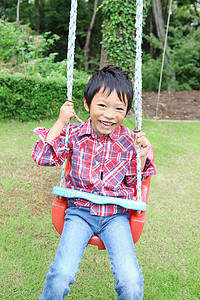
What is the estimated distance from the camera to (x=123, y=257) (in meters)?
1.40

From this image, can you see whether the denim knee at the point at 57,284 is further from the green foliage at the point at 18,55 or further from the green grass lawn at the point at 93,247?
the green foliage at the point at 18,55

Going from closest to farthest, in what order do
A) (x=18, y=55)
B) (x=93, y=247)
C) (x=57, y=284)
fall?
(x=57, y=284) → (x=93, y=247) → (x=18, y=55)

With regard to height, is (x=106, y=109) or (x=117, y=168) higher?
(x=106, y=109)

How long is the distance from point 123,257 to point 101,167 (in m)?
0.50

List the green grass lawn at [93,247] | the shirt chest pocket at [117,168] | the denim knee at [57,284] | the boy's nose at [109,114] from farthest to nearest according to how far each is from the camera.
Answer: the green grass lawn at [93,247] → the shirt chest pocket at [117,168] → the boy's nose at [109,114] → the denim knee at [57,284]

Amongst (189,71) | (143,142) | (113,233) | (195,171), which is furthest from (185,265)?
(189,71)

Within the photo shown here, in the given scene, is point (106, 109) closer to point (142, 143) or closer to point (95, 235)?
point (142, 143)

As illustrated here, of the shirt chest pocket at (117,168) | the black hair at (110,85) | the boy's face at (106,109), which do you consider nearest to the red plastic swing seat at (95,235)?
the shirt chest pocket at (117,168)

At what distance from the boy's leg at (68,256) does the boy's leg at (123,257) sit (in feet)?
0.39

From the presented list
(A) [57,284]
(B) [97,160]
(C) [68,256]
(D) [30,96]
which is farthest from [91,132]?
(D) [30,96]

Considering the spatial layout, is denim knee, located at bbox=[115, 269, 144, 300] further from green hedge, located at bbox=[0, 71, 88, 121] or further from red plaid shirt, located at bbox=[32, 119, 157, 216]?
green hedge, located at bbox=[0, 71, 88, 121]

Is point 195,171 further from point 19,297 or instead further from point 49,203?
point 19,297

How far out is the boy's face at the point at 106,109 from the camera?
156 centimetres

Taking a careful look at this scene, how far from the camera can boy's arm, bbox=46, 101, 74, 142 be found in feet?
5.13
